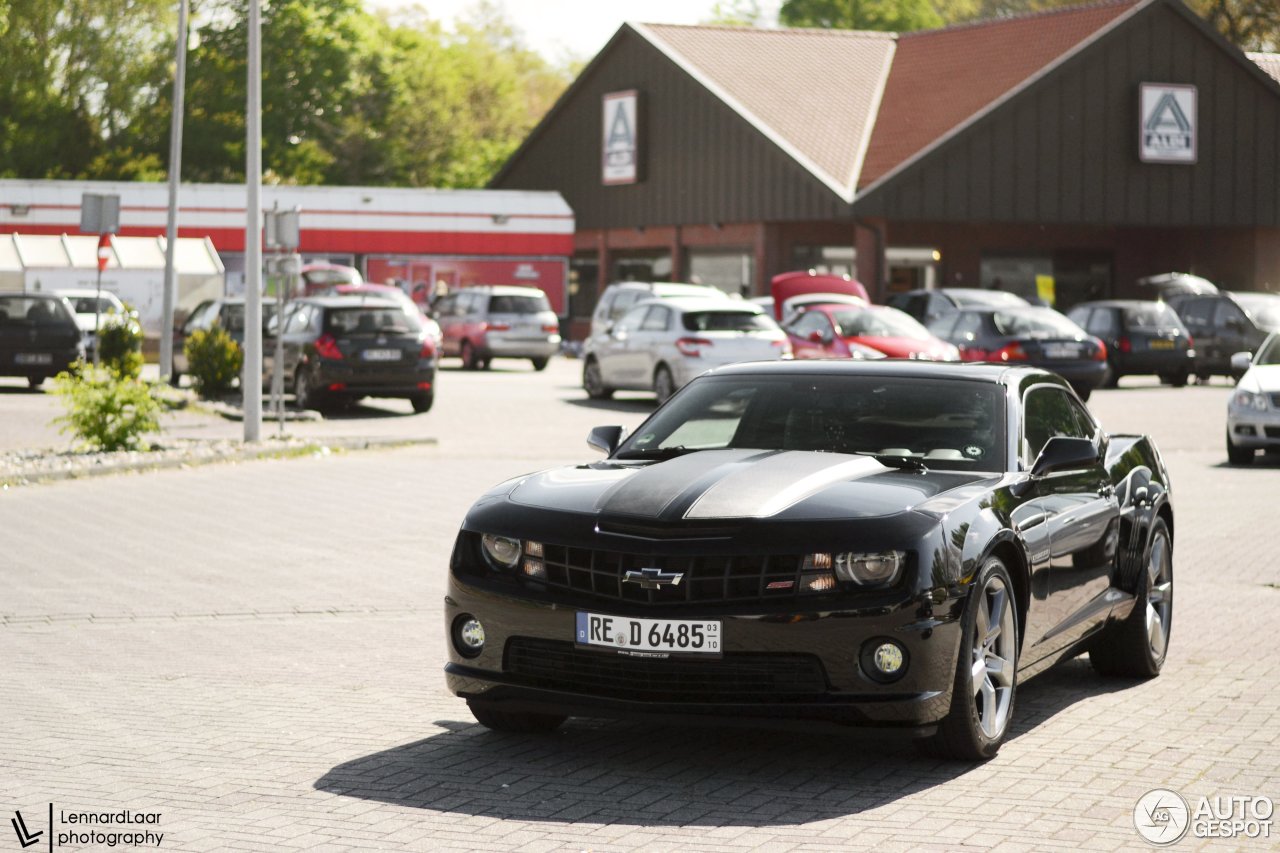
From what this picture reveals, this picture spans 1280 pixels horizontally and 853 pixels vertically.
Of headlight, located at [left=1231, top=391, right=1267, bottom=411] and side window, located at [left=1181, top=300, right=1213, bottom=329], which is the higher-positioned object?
side window, located at [left=1181, top=300, right=1213, bottom=329]

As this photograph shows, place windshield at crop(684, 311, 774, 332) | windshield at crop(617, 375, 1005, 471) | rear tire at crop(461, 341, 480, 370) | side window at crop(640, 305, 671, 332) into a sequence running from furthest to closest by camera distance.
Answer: rear tire at crop(461, 341, 480, 370) < side window at crop(640, 305, 671, 332) < windshield at crop(684, 311, 774, 332) < windshield at crop(617, 375, 1005, 471)

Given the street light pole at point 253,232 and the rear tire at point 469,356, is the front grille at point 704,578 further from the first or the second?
the rear tire at point 469,356

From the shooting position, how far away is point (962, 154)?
4991 centimetres

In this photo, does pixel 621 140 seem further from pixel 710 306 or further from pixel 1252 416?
pixel 1252 416

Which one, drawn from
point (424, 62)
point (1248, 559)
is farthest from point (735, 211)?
point (1248, 559)

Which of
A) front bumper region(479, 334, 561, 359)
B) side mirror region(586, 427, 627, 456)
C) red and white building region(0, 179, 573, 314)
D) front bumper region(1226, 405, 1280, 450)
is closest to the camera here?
side mirror region(586, 427, 627, 456)

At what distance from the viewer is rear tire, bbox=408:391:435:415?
27.5 meters

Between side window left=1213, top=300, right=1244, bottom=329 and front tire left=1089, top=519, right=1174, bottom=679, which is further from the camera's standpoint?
side window left=1213, top=300, right=1244, bottom=329

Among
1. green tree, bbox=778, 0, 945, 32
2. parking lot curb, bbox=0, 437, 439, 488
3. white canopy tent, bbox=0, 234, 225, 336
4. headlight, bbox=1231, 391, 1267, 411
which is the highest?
green tree, bbox=778, 0, 945, 32

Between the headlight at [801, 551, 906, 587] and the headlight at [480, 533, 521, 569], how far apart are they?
3.30 feet

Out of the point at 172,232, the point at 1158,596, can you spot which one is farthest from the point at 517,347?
the point at 1158,596

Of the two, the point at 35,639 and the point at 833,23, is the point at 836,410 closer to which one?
the point at 35,639

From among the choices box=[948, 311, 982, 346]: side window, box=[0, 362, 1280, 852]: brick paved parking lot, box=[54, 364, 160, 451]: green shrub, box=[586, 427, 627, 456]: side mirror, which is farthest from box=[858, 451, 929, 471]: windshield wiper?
box=[948, 311, 982, 346]: side window

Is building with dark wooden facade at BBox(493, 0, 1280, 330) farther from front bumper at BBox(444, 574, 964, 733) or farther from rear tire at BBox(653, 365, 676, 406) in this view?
front bumper at BBox(444, 574, 964, 733)
